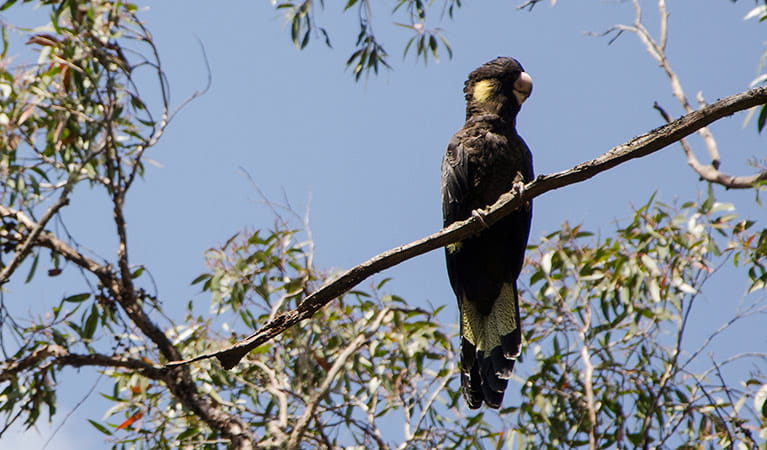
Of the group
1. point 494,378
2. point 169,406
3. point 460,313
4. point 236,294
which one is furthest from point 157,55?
point 494,378

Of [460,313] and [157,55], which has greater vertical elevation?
[157,55]

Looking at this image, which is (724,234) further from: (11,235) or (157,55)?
(11,235)

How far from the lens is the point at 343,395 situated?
5.16 m

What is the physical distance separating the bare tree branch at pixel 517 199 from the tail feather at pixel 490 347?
1019mm

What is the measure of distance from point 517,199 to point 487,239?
1110mm

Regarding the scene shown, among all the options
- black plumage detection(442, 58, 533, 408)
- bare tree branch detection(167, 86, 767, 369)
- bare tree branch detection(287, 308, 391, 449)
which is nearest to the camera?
bare tree branch detection(167, 86, 767, 369)

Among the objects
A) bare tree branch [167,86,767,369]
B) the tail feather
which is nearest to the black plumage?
the tail feather

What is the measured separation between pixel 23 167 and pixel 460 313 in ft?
10.8

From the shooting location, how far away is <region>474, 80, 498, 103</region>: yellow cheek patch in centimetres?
414

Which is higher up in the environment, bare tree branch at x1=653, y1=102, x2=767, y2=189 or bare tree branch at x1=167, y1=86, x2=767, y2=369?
bare tree branch at x1=653, y1=102, x2=767, y2=189

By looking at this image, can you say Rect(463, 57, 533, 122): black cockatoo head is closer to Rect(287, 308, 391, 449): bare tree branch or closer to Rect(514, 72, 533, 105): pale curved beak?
Rect(514, 72, 533, 105): pale curved beak

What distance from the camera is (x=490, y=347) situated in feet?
12.3

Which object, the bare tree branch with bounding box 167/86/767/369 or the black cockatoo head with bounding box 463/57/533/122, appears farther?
the black cockatoo head with bounding box 463/57/533/122

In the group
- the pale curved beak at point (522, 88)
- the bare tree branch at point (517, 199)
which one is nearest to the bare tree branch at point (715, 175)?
the pale curved beak at point (522, 88)
